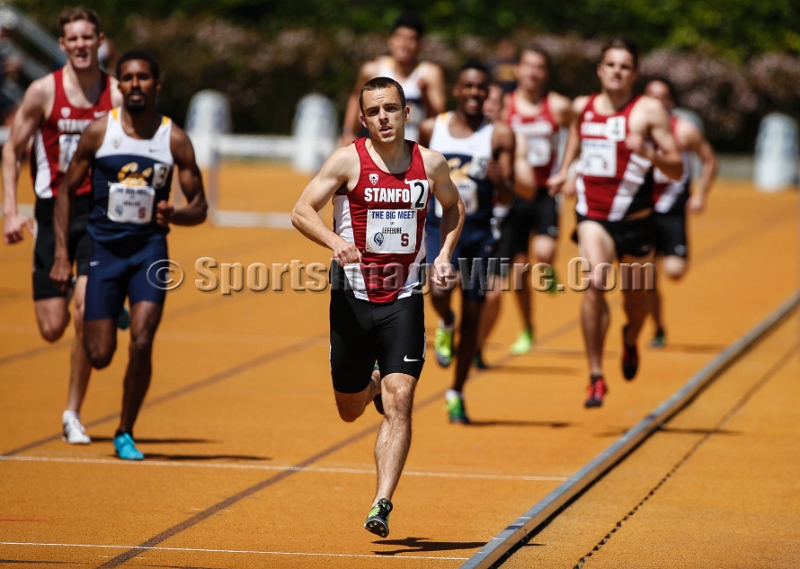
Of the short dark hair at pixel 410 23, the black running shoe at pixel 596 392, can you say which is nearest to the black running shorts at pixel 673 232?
the short dark hair at pixel 410 23

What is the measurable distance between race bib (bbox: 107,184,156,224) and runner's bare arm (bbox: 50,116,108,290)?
0.20m

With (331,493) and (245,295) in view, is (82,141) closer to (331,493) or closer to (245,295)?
(331,493)

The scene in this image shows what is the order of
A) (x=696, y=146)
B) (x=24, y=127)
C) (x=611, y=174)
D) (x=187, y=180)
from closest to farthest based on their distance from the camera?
(x=187, y=180) → (x=24, y=127) → (x=611, y=174) → (x=696, y=146)

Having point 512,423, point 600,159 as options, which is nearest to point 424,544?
point 512,423

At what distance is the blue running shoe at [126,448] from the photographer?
8.25m

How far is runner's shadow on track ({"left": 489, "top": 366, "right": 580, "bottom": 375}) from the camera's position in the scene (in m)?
12.0

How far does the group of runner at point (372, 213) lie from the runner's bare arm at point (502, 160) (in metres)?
0.01

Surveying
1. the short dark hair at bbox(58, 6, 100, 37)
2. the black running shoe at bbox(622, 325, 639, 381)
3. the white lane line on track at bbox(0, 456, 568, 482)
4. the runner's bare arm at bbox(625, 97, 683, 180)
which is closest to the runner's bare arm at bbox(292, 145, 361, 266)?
the white lane line on track at bbox(0, 456, 568, 482)

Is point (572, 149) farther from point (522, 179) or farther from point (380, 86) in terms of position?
point (380, 86)

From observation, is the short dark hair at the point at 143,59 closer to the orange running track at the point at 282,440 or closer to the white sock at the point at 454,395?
the orange running track at the point at 282,440

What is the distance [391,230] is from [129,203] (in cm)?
213

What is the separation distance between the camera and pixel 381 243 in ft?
22.3

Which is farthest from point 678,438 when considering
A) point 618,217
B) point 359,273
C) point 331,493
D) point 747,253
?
point 747,253

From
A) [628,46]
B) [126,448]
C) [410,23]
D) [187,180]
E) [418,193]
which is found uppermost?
[410,23]
